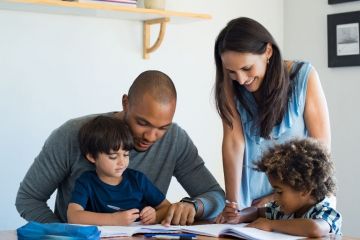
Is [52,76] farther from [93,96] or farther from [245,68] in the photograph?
[245,68]

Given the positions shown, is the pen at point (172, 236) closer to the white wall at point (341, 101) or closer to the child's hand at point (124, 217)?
the child's hand at point (124, 217)

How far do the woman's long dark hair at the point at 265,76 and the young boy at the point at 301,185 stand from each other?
28 cm

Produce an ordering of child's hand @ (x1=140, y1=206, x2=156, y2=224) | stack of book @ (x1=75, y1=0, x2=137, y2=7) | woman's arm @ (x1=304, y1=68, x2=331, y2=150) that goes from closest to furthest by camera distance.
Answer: child's hand @ (x1=140, y1=206, x2=156, y2=224) < woman's arm @ (x1=304, y1=68, x2=331, y2=150) < stack of book @ (x1=75, y1=0, x2=137, y2=7)

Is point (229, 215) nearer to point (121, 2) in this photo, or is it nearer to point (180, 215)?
point (180, 215)

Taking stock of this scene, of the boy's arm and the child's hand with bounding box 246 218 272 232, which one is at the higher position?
the child's hand with bounding box 246 218 272 232

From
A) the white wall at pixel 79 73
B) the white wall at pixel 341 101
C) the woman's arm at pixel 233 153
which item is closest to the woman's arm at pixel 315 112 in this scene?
the woman's arm at pixel 233 153

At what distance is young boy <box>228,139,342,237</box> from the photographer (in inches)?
66.0

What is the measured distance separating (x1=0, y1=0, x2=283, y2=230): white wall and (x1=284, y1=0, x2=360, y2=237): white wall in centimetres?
47

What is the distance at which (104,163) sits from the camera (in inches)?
75.1

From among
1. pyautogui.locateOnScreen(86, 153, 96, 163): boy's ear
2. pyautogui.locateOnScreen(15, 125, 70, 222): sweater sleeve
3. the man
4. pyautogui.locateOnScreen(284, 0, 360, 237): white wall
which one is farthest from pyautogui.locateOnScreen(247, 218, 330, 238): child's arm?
pyautogui.locateOnScreen(284, 0, 360, 237): white wall

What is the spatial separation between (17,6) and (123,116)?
0.88 m

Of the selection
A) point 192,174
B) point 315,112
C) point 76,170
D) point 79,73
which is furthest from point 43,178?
point 79,73

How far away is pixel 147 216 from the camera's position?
1.85 meters

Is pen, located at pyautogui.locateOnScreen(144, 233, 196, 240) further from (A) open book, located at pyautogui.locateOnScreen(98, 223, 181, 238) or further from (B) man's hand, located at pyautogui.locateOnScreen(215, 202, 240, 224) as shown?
(B) man's hand, located at pyautogui.locateOnScreen(215, 202, 240, 224)
